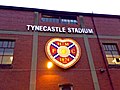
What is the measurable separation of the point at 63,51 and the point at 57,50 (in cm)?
55

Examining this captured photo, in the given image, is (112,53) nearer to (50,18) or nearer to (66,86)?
(66,86)

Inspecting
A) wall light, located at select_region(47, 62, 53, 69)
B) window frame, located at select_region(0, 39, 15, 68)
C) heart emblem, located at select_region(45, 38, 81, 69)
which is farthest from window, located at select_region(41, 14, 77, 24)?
wall light, located at select_region(47, 62, 53, 69)

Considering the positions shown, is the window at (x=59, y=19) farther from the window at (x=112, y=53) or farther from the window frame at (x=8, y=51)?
the window at (x=112, y=53)

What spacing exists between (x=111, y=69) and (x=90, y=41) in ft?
11.1

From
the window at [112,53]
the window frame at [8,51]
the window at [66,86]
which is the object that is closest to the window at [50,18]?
the window frame at [8,51]

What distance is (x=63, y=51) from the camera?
14984mm

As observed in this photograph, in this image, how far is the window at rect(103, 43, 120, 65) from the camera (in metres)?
15.6

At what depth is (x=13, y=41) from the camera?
14.7 meters

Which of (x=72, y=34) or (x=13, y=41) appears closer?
(x=13, y=41)

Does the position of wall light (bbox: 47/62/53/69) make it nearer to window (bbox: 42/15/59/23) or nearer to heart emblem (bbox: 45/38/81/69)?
heart emblem (bbox: 45/38/81/69)

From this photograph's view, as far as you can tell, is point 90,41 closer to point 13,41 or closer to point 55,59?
point 55,59

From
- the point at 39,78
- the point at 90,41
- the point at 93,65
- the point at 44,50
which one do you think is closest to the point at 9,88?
the point at 39,78

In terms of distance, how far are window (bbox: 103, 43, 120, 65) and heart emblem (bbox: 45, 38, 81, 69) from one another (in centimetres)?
295

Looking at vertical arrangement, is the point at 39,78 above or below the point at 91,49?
below
